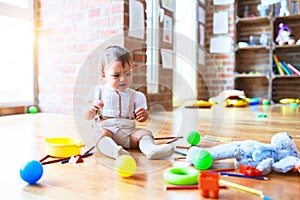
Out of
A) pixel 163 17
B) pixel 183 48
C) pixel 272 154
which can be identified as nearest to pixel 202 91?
pixel 163 17

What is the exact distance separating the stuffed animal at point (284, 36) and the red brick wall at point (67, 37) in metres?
2.14

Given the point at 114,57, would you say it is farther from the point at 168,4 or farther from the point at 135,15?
the point at 168,4

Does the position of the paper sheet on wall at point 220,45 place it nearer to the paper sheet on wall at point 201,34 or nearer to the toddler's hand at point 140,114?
the paper sheet on wall at point 201,34

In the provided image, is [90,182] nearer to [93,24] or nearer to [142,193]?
[142,193]

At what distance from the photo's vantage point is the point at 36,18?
2320mm

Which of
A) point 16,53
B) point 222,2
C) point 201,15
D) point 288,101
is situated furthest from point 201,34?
point 16,53

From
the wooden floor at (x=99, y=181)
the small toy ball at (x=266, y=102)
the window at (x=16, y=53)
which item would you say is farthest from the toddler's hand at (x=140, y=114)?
the small toy ball at (x=266, y=102)

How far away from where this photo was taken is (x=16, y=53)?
218cm

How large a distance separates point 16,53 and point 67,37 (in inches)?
14.5

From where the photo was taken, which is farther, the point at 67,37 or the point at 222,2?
the point at 222,2

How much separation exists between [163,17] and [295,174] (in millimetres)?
2125

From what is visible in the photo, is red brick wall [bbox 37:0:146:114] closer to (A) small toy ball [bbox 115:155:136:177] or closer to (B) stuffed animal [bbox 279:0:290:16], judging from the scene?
(A) small toy ball [bbox 115:155:136:177]

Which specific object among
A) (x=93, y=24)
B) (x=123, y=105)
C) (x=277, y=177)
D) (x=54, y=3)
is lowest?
(x=277, y=177)

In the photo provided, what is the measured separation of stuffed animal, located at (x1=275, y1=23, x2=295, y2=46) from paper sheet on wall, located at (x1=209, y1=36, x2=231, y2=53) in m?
0.55
